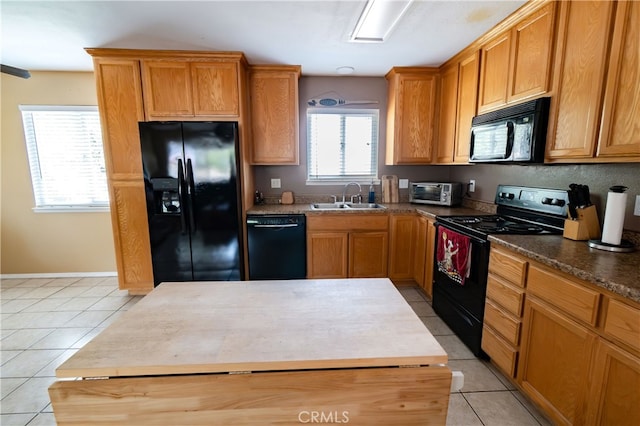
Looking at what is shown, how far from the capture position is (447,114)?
3111 mm

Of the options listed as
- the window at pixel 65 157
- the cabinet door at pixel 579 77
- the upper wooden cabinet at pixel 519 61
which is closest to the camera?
the cabinet door at pixel 579 77

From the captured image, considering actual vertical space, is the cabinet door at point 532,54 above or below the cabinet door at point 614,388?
above

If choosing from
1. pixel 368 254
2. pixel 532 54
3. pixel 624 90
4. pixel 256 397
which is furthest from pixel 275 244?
pixel 624 90

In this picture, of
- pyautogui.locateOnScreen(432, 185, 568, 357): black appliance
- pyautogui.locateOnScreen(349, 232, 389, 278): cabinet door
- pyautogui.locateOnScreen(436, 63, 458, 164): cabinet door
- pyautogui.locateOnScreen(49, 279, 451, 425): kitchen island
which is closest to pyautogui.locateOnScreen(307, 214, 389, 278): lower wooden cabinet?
pyautogui.locateOnScreen(349, 232, 389, 278): cabinet door

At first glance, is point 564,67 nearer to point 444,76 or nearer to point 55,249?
point 444,76

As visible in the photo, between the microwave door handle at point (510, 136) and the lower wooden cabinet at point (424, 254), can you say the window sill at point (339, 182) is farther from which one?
the microwave door handle at point (510, 136)

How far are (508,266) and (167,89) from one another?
329 cm

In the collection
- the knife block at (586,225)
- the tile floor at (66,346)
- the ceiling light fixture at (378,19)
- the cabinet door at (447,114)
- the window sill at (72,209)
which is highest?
the ceiling light fixture at (378,19)

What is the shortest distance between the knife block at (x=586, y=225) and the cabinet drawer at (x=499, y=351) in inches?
31.3

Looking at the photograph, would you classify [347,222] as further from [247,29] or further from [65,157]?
[65,157]

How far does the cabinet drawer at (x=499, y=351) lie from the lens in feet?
5.76

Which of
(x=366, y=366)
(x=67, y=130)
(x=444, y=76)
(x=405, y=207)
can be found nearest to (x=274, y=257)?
(x=405, y=207)

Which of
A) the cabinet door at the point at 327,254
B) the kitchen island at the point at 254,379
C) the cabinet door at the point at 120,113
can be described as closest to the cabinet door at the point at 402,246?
the cabinet door at the point at 327,254

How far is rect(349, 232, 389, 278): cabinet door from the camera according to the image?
321cm
